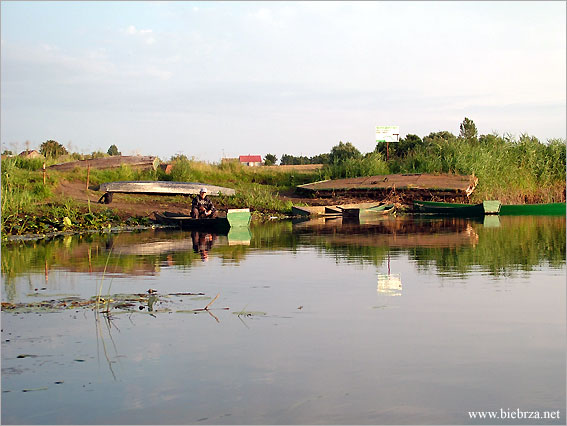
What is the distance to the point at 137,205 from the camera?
104 feet

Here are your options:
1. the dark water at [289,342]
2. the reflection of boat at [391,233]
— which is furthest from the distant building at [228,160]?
the dark water at [289,342]

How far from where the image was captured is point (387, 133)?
48312 millimetres

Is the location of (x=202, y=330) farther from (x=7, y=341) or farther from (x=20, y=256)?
(x=20, y=256)

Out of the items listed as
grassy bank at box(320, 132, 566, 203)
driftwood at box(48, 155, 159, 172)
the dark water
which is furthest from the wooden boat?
the dark water

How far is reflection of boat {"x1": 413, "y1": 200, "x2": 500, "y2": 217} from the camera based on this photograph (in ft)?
113

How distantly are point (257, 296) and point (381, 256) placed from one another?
6.14 metres

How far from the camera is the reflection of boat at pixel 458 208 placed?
34.5 meters

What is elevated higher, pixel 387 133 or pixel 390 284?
pixel 387 133

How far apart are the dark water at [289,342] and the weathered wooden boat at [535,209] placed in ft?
65.5

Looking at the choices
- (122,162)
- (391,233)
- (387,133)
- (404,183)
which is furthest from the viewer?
(387,133)

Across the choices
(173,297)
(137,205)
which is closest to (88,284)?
(173,297)

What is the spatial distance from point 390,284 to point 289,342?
450 cm

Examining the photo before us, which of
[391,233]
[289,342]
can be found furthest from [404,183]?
[289,342]

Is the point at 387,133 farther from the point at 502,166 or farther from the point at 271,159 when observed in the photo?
the point at 271,159
